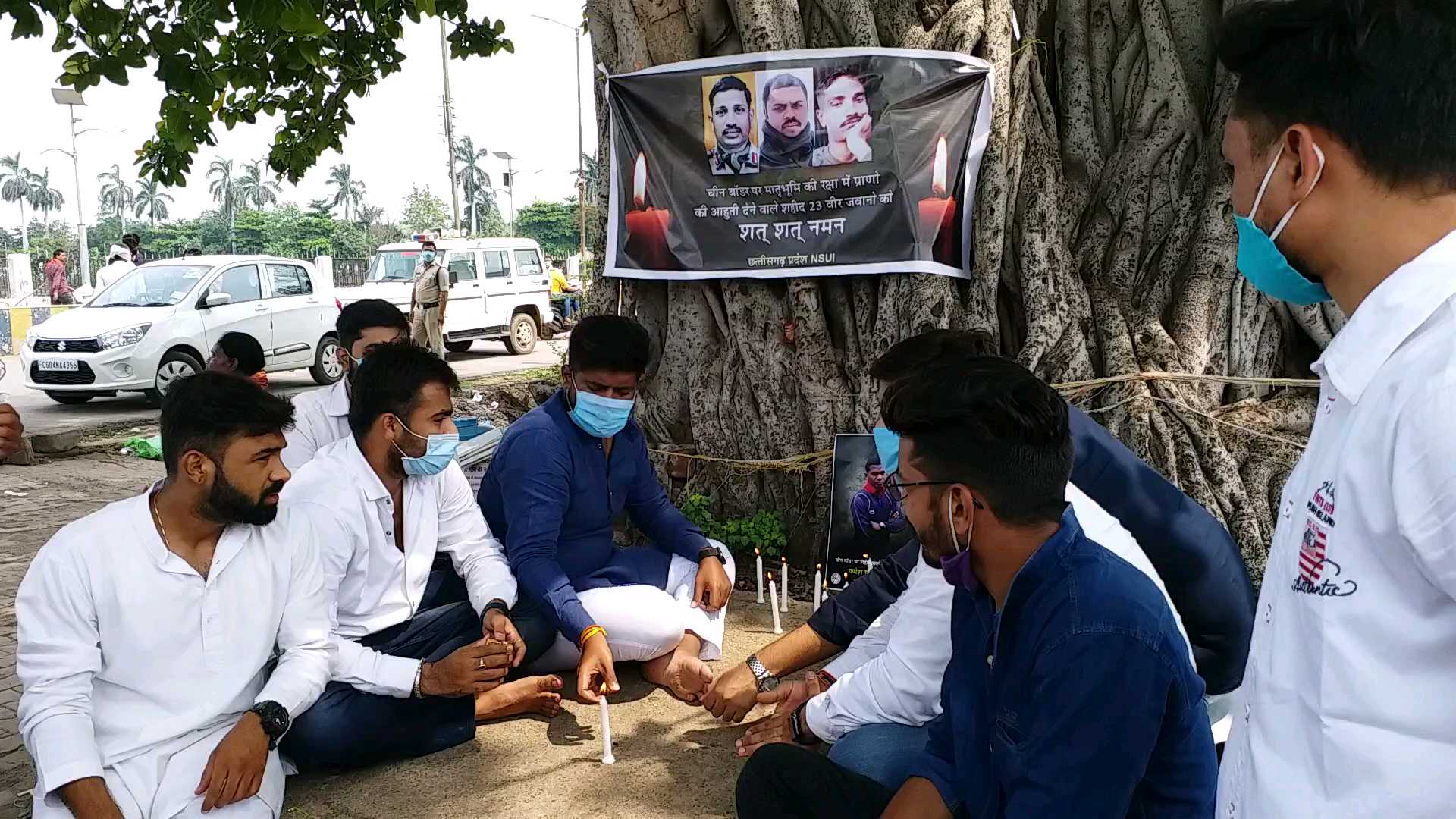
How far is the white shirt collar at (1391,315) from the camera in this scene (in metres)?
1.11

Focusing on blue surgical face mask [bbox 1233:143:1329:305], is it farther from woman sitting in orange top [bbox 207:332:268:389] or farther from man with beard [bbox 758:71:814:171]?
woman sitting in orange top [bbox 207:332:268:389]

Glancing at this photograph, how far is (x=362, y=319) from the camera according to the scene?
480 cm

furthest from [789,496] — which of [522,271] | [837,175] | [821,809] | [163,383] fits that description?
[522,271]

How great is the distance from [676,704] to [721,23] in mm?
3372

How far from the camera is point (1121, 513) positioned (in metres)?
2.75

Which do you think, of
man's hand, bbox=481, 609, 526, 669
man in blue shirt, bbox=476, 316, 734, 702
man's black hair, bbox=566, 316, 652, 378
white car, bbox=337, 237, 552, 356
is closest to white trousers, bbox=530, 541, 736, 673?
man in blue shirt, bbox=476, 316, 734, 702

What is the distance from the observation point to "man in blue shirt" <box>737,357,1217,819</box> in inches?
67.6

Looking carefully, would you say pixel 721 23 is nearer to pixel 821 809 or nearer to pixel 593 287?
pixel 593 287

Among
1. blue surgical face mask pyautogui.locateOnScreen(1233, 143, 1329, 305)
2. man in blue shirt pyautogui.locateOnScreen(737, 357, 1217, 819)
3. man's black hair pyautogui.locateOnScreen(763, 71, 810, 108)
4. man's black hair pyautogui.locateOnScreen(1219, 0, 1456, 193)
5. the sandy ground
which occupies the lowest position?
the sandy ground

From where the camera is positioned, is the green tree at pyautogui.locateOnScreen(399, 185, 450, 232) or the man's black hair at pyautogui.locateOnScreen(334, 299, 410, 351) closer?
the man's black hair at pyautogui.locateOnScreen(334, 299, 410, 351)

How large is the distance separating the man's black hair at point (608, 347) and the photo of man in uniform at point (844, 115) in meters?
→ 1.56

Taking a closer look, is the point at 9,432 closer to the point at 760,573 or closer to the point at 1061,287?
the point at 760,573

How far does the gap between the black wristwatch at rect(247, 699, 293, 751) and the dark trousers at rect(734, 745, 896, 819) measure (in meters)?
1.20

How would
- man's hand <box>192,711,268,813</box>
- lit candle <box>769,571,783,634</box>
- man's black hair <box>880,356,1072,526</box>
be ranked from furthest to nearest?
lit candle <box>769,571,783,634</box> < man's hand <box>192,711,268,813</box> < man's black hair <box>880,356,1072,526</box>
